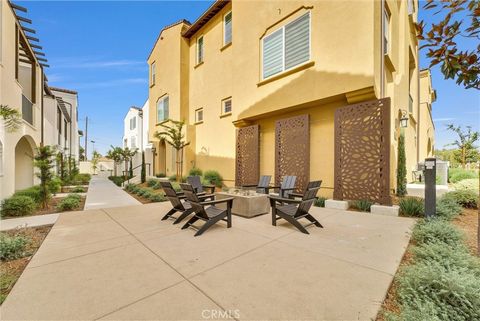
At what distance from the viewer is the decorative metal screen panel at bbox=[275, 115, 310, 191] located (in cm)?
779

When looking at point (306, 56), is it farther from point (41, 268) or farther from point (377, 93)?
point (41, 268)

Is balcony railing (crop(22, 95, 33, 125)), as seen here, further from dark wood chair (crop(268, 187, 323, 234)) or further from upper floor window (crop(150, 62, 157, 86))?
upper floor window (crop(150, 62, 157, 86))

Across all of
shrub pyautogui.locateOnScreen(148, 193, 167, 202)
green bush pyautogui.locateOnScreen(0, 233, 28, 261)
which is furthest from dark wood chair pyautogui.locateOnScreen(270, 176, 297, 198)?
green bush pyautogui.locateOnScreen(0, 233, 28, 261)

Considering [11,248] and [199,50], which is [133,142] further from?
[11,248]

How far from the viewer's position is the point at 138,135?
937 inches

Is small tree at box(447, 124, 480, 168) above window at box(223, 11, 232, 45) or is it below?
below

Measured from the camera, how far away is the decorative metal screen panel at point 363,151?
19.8ft

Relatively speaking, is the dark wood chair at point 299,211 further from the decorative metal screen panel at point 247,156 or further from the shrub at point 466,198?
the shrub at point 466,198

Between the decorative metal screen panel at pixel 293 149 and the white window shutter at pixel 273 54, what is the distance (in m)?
2.14

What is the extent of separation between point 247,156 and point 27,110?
30.8 feet

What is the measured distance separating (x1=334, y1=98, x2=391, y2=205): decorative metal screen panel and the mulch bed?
24.6 ft

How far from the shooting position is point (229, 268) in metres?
2.88

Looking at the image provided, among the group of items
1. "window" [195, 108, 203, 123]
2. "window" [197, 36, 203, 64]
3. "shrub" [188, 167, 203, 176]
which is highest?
"window" [197, 36, 203, 64]

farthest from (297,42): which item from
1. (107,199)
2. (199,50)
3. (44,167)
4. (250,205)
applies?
(107,199)
